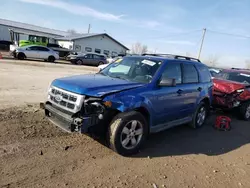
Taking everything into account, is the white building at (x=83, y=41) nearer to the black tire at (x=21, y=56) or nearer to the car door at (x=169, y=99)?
the black tire at (x=21, y=56)

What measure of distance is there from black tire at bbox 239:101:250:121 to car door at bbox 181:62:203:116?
8.84ft

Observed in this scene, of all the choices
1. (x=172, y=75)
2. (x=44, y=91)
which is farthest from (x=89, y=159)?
(x=44, y=91)

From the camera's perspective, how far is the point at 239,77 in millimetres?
9312

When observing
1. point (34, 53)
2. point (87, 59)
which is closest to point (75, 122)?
point (34, 53)

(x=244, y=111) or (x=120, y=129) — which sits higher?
(x=120, y=129)

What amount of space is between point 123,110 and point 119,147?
2.25 feet

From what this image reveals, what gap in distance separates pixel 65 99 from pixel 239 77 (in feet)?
24.2

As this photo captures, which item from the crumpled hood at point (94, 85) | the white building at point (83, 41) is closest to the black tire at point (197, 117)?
the crumpled hood at point (94, 85)

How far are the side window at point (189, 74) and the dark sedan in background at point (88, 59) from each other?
24442mm

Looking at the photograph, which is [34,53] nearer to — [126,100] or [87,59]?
[87,59]

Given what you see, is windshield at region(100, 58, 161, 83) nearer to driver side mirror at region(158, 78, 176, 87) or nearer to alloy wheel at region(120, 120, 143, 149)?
driver side mirror at region(158, 78, 176, 87)

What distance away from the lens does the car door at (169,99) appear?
16.3 feet

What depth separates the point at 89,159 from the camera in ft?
14.0

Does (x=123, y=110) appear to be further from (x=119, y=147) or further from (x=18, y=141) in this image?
(x=18, y=141)
